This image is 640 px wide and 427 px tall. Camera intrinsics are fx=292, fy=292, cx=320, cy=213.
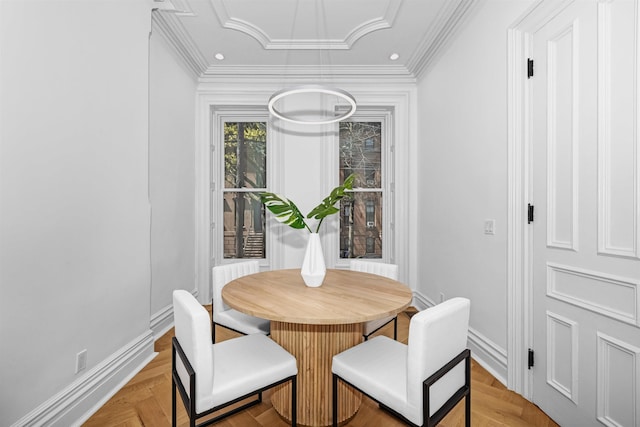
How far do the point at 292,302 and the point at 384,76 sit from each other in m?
3.14

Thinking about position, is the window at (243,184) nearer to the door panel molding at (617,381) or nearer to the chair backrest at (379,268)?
the chair backrest at (379,268)

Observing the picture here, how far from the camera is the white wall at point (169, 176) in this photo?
261cm

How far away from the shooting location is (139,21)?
223 centimetres

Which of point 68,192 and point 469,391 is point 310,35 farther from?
point 469,391

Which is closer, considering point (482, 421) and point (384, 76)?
point (482, 421)

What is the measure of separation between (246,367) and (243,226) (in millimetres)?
2764

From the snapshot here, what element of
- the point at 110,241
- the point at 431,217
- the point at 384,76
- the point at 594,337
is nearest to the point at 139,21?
the point at 110,241

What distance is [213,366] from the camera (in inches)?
48.8

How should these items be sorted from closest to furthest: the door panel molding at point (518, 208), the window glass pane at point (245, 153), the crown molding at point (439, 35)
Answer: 1. the door panel molding at point (518, 208)
2. the crown molding at point (439, 35)
3. the window glass pane at point (245, 153)

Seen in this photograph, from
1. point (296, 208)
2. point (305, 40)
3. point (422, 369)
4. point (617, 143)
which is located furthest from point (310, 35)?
point (422, 369)

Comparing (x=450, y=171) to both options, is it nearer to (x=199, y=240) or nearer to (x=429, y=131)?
(x=429, y=131)

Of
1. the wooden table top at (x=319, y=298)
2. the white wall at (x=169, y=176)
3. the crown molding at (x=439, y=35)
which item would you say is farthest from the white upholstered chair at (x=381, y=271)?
the crown molding at (x=439, y=35)

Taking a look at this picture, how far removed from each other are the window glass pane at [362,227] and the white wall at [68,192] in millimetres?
2400

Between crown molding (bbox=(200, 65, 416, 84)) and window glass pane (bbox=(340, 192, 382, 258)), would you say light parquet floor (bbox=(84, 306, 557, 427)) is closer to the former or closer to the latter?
window glass pane (bbox=(340, 192, 382, 258))
